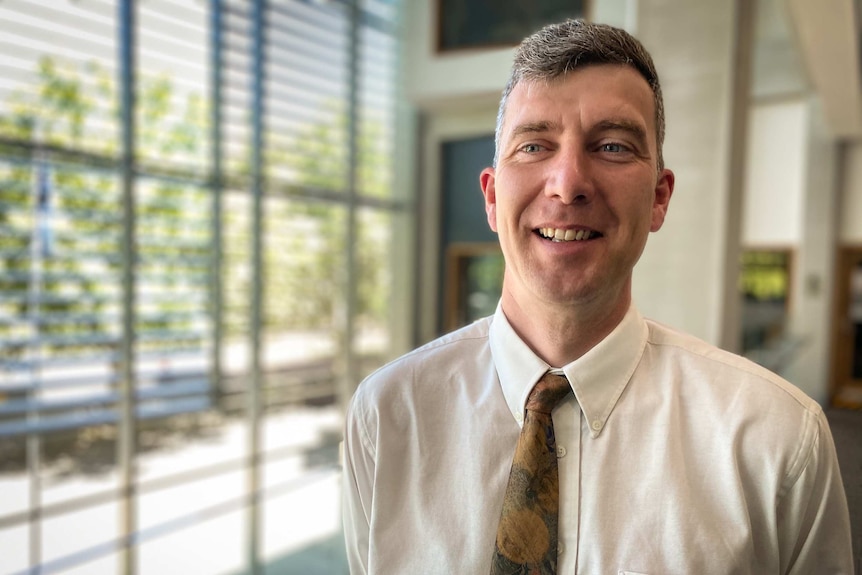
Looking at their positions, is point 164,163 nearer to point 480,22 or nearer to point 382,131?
point 382,131

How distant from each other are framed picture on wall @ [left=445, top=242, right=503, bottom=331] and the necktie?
710cm

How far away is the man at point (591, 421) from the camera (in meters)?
1.03

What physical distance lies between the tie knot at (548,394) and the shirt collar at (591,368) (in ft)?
0.04

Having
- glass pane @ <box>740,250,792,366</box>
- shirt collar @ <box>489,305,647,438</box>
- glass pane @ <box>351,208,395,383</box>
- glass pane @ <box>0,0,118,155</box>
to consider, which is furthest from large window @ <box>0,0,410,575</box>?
glass pane @ <box>740,250,792,366</box>

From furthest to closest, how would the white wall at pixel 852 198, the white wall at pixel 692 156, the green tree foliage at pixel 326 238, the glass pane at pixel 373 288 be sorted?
1. the white wall at pixel 852 198
2. the glass pane at pixel 373 288
3. the green tree foliage at pixel 326 238
4. the white wall at pixel 692 156

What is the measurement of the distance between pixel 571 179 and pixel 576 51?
0.21m

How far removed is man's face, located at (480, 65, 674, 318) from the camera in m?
1.04

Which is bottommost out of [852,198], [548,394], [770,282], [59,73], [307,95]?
[770,282]

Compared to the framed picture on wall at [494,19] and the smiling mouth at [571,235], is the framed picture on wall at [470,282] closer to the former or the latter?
the framed picture on wall at [494,19]

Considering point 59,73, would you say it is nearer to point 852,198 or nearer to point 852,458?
point 852,458

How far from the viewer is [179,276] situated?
5703mm

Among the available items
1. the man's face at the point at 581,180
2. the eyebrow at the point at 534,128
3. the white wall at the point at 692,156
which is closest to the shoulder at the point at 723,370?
the man's face at the point at 581,180

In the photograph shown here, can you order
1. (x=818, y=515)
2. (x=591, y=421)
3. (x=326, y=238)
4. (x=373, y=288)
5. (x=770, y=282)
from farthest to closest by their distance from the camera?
1. (x=770, y=282)
2. (x=373, y=288)
3. (x=326, y=238)
4. (x=591, y=421)
5. (x=818, y=515)

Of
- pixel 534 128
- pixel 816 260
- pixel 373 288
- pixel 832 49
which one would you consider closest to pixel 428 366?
pixel 534 128
